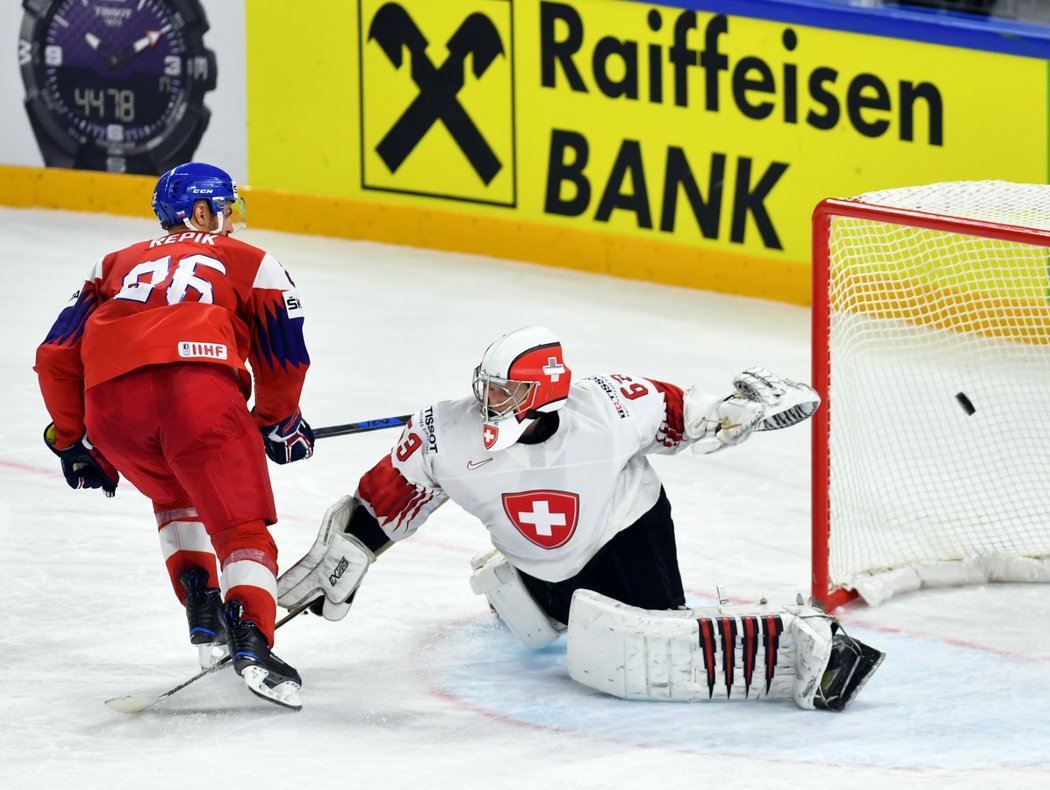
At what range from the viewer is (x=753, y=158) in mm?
7441

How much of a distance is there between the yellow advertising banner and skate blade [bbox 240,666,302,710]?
397 centimetres

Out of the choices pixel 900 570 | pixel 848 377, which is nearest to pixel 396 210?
pixel 848 377

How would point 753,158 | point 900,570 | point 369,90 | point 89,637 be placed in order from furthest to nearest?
point 369,90 < point 753,158 < point 900,570 < point 89,637

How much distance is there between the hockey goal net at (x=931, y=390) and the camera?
184 inches

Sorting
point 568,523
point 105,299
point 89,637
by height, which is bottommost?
point 89,637

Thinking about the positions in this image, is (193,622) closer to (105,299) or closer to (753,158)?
(105,299)

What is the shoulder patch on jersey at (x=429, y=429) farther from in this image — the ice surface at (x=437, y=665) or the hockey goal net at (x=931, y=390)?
the hockey goal net at (x=931, y=390)

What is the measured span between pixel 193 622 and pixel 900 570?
1.83 meters

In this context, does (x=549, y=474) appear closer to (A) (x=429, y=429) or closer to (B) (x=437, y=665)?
(A) (x=429, y=429)

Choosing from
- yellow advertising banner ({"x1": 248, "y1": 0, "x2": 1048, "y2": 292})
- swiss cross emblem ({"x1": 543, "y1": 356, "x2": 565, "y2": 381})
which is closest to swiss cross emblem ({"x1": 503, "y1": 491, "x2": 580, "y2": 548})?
swiss cross emblem ({"x1": 543, "y1": 356, "x2": 565, "y2": 381})

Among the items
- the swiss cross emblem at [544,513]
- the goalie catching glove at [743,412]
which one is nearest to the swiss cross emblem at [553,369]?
the swiss cross emblem at [544,513]

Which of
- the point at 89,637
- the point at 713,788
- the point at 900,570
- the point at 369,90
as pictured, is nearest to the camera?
the point at 713,788

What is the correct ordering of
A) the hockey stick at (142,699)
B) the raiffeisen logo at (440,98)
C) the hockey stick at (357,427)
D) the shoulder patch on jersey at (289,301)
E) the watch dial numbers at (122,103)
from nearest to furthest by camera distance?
1. the hockey stick at (142,699)
2. the shoulder patch on jersey at (289,301)
3. the hockey stick at (357,427)
4. the raiffeisen logo at (440,98)
5. the watch dial numbers at (122,103)

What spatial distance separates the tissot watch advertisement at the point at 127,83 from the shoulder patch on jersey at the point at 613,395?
4801mm
